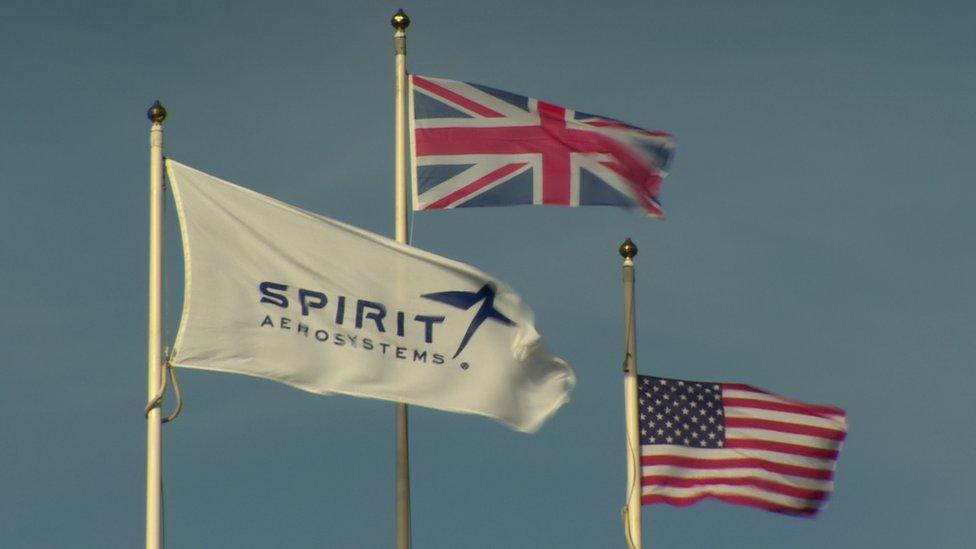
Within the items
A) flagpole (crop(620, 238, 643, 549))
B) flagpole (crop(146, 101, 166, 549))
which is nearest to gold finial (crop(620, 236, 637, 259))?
flagpole (crop(620, 238, 643, 549))

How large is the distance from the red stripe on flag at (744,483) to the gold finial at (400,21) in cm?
640

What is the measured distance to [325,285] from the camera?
30250mm

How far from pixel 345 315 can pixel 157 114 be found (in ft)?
11.0

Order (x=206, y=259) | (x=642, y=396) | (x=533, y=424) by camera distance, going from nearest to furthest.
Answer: (x=206, y=259) < (x=533, y=424) < (x=642, y=396)

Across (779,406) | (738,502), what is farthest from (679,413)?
(779,406)

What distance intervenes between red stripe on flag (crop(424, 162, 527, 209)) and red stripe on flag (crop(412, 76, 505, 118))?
77 cm

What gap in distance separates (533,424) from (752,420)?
3852mm

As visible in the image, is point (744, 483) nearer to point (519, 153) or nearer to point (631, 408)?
point (631, 408)

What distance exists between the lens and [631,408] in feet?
110

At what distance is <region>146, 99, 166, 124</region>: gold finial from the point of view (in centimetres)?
2852

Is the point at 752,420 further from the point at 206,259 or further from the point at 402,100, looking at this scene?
the point at 206,259

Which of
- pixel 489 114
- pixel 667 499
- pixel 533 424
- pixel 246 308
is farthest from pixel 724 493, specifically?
pixel 246 308

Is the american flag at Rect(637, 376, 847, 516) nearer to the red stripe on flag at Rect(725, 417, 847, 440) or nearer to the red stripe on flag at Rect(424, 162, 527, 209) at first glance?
the red stripe on flag at Rect(725, 417, 847, 440)

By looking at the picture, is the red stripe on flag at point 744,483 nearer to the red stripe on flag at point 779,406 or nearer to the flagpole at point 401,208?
the red stripe on flag at point 779,406
